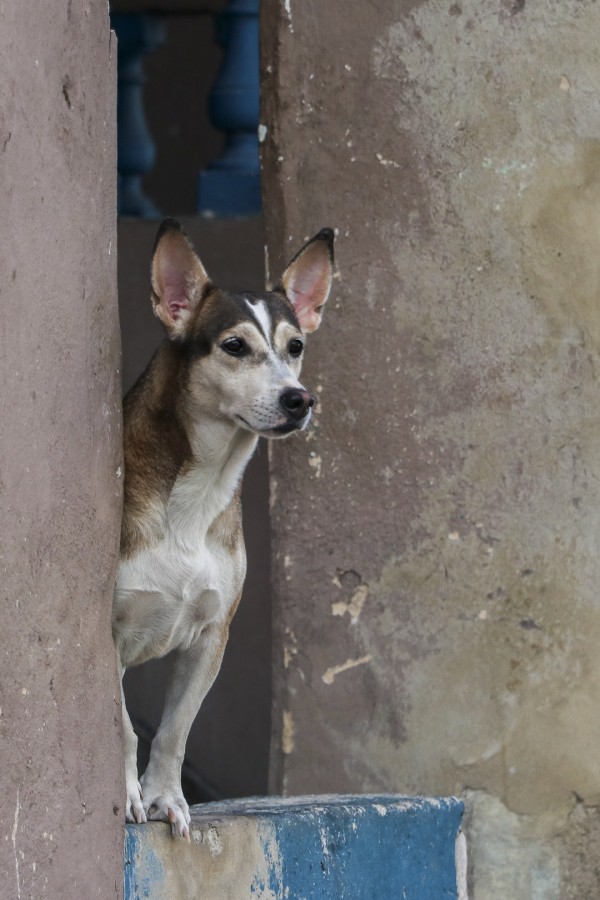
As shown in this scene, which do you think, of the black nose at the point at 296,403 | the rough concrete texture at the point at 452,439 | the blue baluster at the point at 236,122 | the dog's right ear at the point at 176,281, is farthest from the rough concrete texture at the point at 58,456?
the blue baluster at the point at 236,122

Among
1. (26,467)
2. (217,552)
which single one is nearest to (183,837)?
(217,552)

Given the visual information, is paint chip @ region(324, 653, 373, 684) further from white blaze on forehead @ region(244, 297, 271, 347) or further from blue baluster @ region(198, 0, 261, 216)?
blue baluster @ region(198, 0, 261, 216)

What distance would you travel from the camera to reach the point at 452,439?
18.1 ft

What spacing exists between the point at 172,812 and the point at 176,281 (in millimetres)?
1413

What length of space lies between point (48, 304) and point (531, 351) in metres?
2.12

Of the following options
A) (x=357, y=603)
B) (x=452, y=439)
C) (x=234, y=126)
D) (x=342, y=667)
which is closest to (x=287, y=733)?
(x=342, y=667)

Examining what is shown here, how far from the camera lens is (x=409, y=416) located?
5492 mm

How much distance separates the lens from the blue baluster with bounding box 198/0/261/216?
7.92 m

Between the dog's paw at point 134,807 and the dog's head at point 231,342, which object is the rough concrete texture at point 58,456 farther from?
the dog's head at point 231,342

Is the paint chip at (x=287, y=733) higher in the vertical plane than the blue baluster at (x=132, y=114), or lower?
lower

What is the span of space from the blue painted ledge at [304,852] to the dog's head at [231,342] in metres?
1.07

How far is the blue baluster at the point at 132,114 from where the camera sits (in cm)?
850

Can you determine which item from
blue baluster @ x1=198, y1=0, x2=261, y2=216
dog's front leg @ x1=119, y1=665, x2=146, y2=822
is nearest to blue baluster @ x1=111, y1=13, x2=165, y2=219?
blue baluster @ x1=198, y1=0, x2=261, y2=216

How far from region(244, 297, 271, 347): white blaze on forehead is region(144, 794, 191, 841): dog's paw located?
1223 mm
